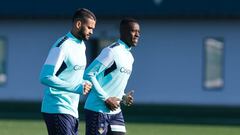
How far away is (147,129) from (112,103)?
11.2 meters

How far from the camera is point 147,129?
21.8m

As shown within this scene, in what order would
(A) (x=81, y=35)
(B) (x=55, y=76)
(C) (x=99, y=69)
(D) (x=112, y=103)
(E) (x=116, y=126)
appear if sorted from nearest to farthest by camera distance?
(B) (x=55, y=76)
(A) (x=81, y=35)
(D) (x=112, y=103)
(C) (x=99, y=69)
(E) (x=116, y=126)

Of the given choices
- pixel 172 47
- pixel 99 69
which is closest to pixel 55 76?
pixel 99 69

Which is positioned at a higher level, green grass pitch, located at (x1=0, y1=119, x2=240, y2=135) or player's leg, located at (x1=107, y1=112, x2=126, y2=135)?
green grass pitch, located at (x1=0, y1=119, x2=240, y2=135)

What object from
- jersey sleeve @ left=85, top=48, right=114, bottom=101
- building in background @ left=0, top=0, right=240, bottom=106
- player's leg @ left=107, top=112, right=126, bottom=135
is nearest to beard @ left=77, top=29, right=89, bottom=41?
jersey sleeve @ left=85, top=48, right=114, bottom=101

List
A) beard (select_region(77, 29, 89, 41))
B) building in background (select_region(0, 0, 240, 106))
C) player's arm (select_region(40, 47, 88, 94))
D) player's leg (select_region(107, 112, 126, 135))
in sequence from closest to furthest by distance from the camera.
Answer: player's arm (select_region(40, 47, 88, 94)) < beard (select_region(77, 29, 89, 41)) < player's leg (select_region(107, 112, 126, 135)) < building in background (select_region(0, 0, 240, 106))

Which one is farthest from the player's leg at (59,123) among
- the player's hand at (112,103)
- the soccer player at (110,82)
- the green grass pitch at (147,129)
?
the green grass pitch at (147,129)

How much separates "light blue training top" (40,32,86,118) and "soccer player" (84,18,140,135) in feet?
3.21

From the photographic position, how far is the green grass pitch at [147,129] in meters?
20.3

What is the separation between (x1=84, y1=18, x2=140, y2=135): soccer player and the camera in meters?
11.2

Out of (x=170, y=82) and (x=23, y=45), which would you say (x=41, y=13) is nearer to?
(x=23, y=45)

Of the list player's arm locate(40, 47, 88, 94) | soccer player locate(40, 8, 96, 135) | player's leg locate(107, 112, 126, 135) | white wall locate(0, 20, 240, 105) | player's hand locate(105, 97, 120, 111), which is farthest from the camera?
white wall locate(0, 20, 240, 105)

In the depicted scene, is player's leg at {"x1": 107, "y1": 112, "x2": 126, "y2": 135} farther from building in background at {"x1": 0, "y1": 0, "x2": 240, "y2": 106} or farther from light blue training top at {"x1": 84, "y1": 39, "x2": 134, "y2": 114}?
building in background at {"x1": 0, "y1": 0, "x2": 240, "y2": 106}

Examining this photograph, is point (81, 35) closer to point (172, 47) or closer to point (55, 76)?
point (55, 76)
